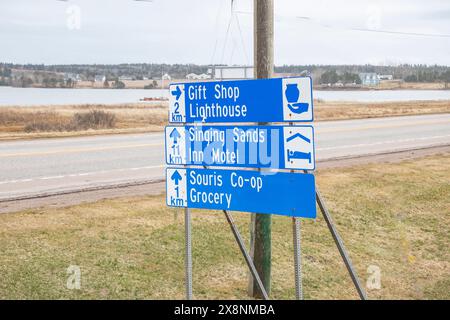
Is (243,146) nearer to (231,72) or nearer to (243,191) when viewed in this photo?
(243,191)

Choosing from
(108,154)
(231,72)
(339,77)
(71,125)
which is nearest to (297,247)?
(231,72)

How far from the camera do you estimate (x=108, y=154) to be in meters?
15.0

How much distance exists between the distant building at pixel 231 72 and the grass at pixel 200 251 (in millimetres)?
2054

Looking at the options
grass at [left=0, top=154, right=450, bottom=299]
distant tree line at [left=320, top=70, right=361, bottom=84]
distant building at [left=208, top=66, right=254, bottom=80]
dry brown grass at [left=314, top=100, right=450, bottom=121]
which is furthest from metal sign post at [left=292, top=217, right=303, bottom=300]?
distant tree line at [left=320, top=70, right=361, bottom=84]

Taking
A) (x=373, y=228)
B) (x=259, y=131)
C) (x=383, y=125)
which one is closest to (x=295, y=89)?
(x=259, y=131)

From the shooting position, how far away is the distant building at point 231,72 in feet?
20.4

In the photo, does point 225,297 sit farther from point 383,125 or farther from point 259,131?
point 383,125

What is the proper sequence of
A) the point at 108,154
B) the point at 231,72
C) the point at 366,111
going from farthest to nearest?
the point at 366,111
the point at 108,154
the point at 231,72

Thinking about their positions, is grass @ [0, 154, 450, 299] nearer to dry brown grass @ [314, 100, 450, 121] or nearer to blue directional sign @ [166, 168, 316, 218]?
blue directional sign @ [166, 168, 316, 218]

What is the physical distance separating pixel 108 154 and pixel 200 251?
8070mm

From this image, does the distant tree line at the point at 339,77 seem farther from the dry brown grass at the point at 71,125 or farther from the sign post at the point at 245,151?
the sign post at the point at 245,151

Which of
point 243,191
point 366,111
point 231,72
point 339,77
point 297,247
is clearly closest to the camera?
point 297,247

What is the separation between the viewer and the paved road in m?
11.2

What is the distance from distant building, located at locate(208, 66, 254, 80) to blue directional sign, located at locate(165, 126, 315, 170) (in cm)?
119
